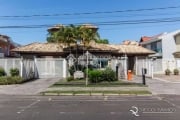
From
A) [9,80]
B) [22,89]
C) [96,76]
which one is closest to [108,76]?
[96,76]

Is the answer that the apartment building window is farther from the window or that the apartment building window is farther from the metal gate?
the metal gate

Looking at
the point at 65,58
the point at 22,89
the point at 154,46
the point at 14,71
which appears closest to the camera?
the point at 22,89

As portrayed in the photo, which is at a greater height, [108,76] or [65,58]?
[65,58]

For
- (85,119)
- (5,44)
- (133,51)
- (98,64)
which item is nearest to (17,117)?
(85,119)

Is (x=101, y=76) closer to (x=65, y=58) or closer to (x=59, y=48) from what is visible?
(x=65, y=58)

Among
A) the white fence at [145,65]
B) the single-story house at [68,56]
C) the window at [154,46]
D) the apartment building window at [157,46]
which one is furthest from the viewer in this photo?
the window at [154,46]

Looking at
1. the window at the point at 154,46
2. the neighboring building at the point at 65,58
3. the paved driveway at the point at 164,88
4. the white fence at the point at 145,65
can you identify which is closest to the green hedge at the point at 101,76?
the paved driveway at the point at 164,88

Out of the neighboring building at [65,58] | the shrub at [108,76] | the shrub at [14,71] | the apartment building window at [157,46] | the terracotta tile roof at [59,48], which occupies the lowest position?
the shrub at [108,76]

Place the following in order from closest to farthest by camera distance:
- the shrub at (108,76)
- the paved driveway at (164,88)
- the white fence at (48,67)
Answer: the paved driveway at (164,88) → the shrub at (108,76) → the white fence at (48,67)

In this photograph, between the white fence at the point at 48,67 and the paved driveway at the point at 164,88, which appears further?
the white fence at the point at 48,67

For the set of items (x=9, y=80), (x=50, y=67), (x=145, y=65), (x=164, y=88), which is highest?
(x=145, y=65)

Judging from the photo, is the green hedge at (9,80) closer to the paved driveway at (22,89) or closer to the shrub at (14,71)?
the paved driveway at (22,89)

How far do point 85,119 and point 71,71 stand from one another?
24305 millimetres

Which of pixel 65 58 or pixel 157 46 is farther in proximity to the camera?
pixel 157 46
